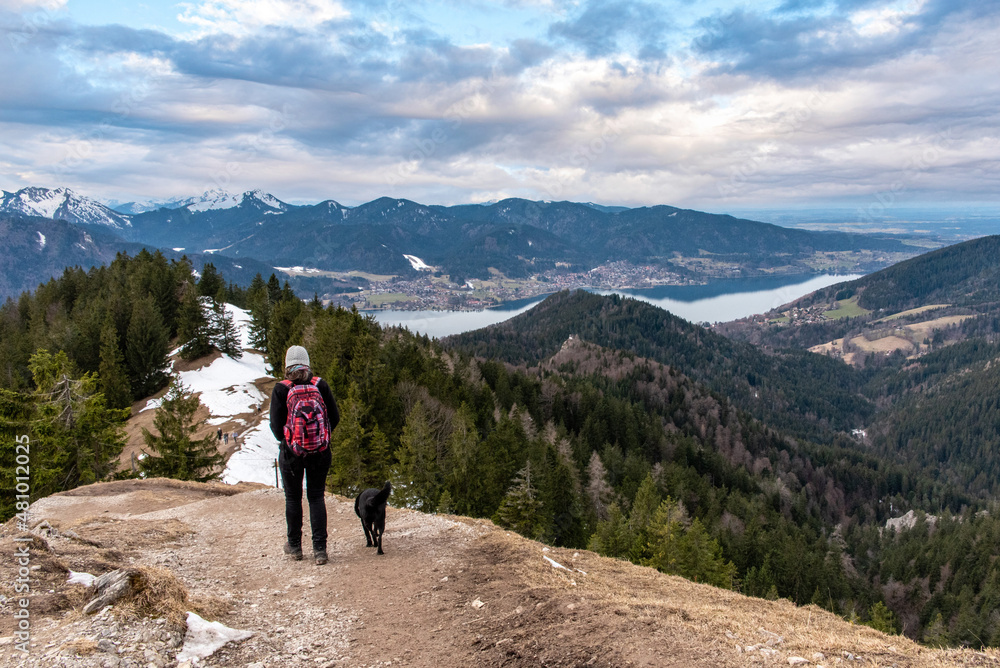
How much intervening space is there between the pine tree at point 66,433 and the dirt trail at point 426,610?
16.2 metres

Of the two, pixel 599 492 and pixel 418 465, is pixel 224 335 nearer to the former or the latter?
pixel 418 465

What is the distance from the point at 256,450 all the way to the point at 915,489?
522 ft

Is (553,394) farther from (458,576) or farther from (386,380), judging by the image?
(458,576)

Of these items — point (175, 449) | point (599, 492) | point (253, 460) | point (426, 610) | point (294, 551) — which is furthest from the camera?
point (599, 492)

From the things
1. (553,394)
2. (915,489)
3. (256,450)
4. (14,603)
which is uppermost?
(14,603)

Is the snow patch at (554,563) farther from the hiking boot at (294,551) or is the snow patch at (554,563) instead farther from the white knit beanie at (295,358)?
the white knit beanie at (295,358)

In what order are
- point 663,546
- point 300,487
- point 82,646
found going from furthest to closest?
point 663,546 → point 300,487 → point 82,646

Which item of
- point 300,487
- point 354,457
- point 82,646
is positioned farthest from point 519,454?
point 82,646

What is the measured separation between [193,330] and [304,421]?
57.2 metres

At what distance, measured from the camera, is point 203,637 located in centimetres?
682

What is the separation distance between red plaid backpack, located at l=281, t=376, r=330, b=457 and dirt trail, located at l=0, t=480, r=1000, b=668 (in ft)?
7.82

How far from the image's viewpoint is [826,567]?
65.1 m

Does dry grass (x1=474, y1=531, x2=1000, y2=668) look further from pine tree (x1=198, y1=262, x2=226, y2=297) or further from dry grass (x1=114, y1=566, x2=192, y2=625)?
pine tree (x1=198, y1=262, x2=226, y2=297)

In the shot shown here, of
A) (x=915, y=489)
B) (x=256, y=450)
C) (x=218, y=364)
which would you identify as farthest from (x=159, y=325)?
(x=915, y=489)
